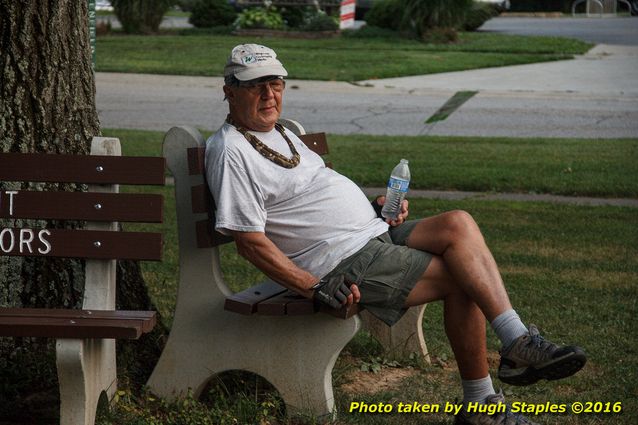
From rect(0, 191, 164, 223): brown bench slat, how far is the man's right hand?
654 millimetres

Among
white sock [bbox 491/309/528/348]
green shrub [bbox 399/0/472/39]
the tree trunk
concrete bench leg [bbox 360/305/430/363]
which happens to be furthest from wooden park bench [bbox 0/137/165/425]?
green shrub [bbox 399/0/472/39]

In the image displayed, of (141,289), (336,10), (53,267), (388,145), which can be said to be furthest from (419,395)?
(336,10)

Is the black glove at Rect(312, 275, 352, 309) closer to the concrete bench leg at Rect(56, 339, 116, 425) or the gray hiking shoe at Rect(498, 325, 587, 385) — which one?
the gray hiking shoe at Rect(498, 325, 587, 385)

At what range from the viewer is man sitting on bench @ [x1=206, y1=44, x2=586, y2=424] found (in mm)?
4199

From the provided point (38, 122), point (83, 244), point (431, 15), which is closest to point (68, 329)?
point (83, 244)

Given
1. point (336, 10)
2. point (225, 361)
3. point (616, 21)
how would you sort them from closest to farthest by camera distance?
point (225, 361), point (336, 10), point (616, 21)

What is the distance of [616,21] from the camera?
111ft

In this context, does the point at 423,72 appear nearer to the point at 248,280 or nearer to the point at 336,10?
the point at 336,10

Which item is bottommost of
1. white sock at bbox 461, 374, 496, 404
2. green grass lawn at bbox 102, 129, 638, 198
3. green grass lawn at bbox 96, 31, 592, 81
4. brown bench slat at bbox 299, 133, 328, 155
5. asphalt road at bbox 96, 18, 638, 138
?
asphalt road at bbox 96, 18, 638, 138

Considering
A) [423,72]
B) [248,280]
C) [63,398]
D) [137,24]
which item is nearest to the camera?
[63,398]

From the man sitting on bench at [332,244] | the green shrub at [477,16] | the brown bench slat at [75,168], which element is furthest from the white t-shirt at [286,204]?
the green shrub at [477,16]

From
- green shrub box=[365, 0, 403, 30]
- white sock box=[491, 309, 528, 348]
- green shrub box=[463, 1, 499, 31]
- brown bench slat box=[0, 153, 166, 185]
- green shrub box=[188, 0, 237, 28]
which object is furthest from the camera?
green shrub box=[463, 1, 499, 31]

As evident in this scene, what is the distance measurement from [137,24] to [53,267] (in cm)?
2115

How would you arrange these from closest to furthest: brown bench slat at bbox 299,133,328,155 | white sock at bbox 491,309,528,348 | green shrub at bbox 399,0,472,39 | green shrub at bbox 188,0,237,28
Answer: white sock at bbox 491,309,528,348 → brown bench slat at bbox 299,133,328,155 → green shrub at bbox 399,0,472,39 → green shrub at bbox 188,0,237,28
